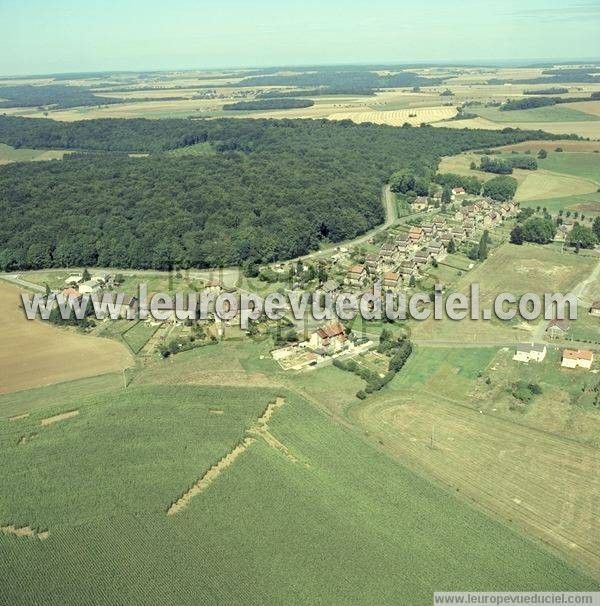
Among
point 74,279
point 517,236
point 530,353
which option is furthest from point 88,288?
point 517,236

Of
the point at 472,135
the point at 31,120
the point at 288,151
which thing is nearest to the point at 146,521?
the point at 288,151

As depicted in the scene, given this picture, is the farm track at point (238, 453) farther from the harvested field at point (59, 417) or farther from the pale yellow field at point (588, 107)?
the pale yellow field at point (588, 107)

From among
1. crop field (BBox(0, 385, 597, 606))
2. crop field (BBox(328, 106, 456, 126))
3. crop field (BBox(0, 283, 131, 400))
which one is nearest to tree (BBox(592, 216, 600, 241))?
crop field (BBox(0, 385, 597, 606))

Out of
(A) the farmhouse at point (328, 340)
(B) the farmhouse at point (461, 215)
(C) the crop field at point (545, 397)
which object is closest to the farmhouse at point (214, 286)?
(A) the farmhouse at point (328, 340)

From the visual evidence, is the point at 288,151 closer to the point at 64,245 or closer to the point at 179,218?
the point at 179,218

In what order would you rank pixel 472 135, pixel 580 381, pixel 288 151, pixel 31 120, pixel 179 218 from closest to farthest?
pixel 580 381 → pixel 179 218 → pixel 288 151 → pixel 472 135 → pixel 31 120
